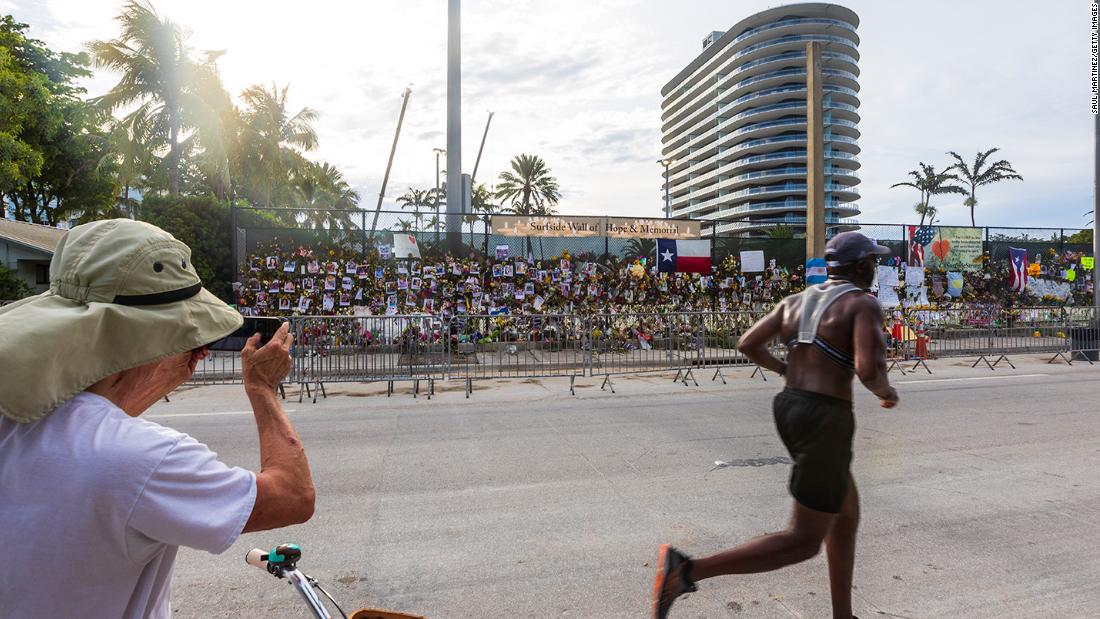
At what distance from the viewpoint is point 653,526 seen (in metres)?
4.58

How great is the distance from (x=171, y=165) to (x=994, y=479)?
28.3m

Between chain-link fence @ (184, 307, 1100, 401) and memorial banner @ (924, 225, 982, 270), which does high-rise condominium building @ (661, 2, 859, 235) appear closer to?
memorial banner @ (924, 225, 982, 270)

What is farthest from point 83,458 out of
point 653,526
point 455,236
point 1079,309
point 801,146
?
point 801,146

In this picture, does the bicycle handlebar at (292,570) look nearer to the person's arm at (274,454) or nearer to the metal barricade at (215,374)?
the person's arm at (274,454)

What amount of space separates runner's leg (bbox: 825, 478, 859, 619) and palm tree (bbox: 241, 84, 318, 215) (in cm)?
3378

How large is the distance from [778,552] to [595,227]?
50.6 ft

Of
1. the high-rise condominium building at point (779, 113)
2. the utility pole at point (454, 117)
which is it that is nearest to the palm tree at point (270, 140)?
the utility pole at point (454, 117)

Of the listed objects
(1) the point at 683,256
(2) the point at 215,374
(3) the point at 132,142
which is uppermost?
(3) the point at 132,142

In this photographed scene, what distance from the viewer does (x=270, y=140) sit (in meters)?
32.5

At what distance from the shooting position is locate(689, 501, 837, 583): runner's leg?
3098 mm

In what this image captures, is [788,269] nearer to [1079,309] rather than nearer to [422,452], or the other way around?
[1079,309]

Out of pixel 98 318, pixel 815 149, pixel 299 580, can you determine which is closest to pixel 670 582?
pixel 299 580

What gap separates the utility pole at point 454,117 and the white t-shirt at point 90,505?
52.8 ft

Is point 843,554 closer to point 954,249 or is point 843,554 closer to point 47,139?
point 954,249
